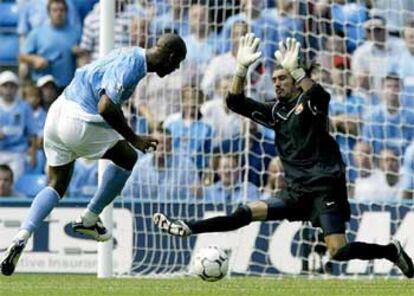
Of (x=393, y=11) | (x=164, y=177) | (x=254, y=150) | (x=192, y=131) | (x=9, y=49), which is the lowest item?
(x=164, y=177)

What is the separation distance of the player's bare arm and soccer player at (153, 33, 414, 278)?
0.83 meters

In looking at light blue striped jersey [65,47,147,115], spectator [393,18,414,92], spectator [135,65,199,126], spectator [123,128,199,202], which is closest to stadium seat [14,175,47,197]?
spectator [123,128,199,202]

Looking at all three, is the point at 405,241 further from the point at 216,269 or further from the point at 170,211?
the point at 216,269

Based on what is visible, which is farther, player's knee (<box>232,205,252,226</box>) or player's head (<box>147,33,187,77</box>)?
player's knee (<box>232,205,252,226</box>)

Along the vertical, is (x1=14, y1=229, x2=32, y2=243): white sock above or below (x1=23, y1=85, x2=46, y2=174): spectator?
below

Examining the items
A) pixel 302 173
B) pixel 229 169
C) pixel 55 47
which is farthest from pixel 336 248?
pixel 55 47

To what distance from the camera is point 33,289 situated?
10.6 m

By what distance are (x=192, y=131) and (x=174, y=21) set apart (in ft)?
3.86

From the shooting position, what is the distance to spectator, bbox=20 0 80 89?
52.2 ft

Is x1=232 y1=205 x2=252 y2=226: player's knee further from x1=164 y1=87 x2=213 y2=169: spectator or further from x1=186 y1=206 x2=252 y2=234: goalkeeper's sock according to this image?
x1=164 y1=87 x2=213 y2=169: spectator

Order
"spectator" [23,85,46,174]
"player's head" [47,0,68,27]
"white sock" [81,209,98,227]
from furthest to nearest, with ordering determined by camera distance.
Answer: "player's head" [47,0,68,27]
"spectator" [23,85,46,174]
"white sock" [81,209,98,227]

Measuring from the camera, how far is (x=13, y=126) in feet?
51.2

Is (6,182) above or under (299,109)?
under

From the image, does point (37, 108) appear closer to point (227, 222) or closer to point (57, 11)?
point (57, 11)
